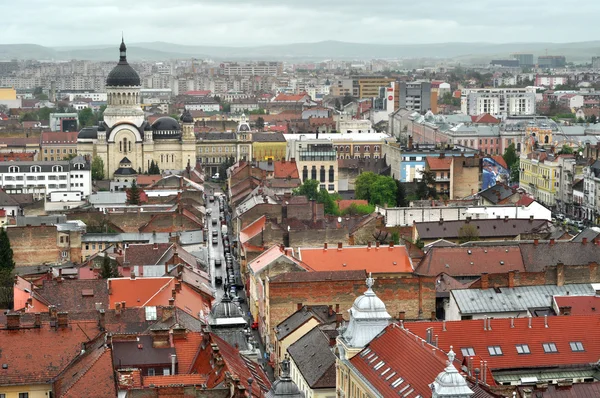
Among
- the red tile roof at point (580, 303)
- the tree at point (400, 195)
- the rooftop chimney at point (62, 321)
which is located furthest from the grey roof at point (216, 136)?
the rooftop chimney at point (62, 321)

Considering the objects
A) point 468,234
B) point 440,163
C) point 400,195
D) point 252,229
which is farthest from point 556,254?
point 440,163

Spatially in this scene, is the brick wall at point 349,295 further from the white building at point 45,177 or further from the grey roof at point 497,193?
the white building at point 45,177

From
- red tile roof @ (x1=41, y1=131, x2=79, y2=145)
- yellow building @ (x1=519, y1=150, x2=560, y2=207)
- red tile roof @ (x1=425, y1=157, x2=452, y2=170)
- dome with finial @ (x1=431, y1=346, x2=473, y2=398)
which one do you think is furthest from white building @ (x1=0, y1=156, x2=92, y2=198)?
dome with finial @ (x1=431, y1=346, x2=473, y2=398)

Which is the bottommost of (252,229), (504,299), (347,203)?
(347,203)

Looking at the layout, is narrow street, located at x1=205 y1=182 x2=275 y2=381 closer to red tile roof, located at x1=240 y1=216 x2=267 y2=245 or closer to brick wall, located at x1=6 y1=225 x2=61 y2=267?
red tile roof, located at x1=240 y1=216 x2=267 y2=245

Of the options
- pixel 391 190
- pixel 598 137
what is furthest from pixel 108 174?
pixel 598 137

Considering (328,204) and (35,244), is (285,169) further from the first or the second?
(35,244)
